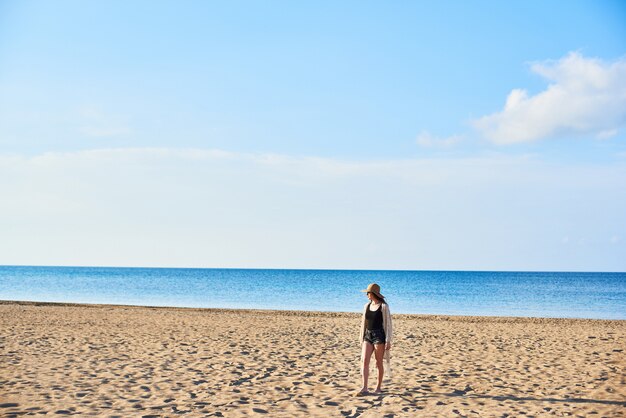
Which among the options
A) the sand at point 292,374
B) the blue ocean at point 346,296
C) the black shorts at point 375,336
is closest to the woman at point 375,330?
the black shorts at point 375,336

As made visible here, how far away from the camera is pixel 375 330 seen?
8.57 m

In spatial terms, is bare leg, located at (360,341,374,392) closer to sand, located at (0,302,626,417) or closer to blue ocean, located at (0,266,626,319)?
sand, located at (0,302,626,417)

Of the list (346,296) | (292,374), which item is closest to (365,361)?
(292,374)

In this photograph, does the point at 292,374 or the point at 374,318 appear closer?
the point at 374,318

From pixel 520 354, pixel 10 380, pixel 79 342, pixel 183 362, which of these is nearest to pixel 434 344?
pixel 520 354

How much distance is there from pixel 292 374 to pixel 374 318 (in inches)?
104

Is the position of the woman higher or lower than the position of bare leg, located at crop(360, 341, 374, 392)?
higher

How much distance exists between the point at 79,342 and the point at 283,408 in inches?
321

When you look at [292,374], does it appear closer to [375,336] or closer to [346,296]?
[375,336]

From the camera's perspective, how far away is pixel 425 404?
816cm

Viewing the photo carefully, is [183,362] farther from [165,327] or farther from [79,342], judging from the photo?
[165,327]

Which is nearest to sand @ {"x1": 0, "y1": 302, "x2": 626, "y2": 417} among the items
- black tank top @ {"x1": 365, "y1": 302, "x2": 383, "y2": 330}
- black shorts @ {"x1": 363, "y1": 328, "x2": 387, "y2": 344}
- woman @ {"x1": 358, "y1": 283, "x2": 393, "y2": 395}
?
woman @ {"x1": 358, "y1": 283, "x2": 393, "y2": 395}

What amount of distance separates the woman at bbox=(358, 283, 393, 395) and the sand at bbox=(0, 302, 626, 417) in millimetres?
559

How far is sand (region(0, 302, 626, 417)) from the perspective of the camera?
25.8ft
